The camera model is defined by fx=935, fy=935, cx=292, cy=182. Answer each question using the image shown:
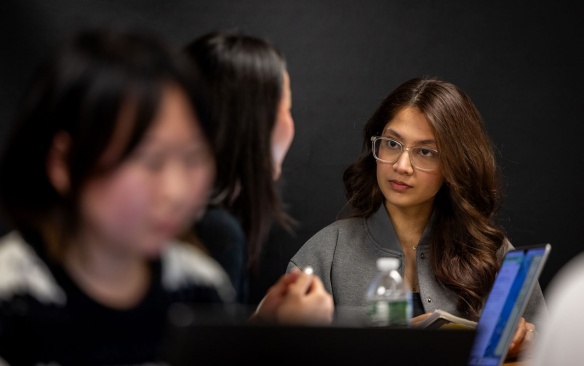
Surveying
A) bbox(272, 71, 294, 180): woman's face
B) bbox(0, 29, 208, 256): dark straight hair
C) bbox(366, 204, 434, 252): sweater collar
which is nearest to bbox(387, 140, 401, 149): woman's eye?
bbox(366, 204, 434, 252): sweater collar

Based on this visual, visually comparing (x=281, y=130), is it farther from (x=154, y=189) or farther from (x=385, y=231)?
(x=385, y=231)

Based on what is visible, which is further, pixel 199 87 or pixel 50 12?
pixel 50 12

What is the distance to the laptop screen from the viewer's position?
1.95 metres

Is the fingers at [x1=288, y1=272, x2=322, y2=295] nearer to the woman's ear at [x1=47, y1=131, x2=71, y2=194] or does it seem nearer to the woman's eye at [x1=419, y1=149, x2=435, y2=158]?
the woman's ear at [x1=47, y1=131, x2=71, y2=194]

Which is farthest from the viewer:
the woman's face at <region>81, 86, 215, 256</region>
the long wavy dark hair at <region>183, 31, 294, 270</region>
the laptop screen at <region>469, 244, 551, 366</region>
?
the laptop screen at <region>469, 244, 551, 366</region>

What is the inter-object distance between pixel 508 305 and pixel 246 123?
767 mm

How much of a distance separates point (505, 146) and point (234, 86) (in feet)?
7.00

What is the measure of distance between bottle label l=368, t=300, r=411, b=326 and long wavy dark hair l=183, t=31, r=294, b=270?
0.33 m

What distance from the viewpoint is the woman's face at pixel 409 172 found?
2.98 meters

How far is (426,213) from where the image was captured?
311 centimetres

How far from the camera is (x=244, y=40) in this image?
1.63 m

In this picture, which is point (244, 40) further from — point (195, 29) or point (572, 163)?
point (572, 163)

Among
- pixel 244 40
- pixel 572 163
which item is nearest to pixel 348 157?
pixel 572 163

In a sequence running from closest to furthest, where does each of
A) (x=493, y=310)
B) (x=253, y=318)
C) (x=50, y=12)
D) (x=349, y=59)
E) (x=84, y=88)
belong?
(x=84, y=88)
(x=253, y=318)
(x=493, y=310)
(x=50, y=12)
(x=349, y=59)
